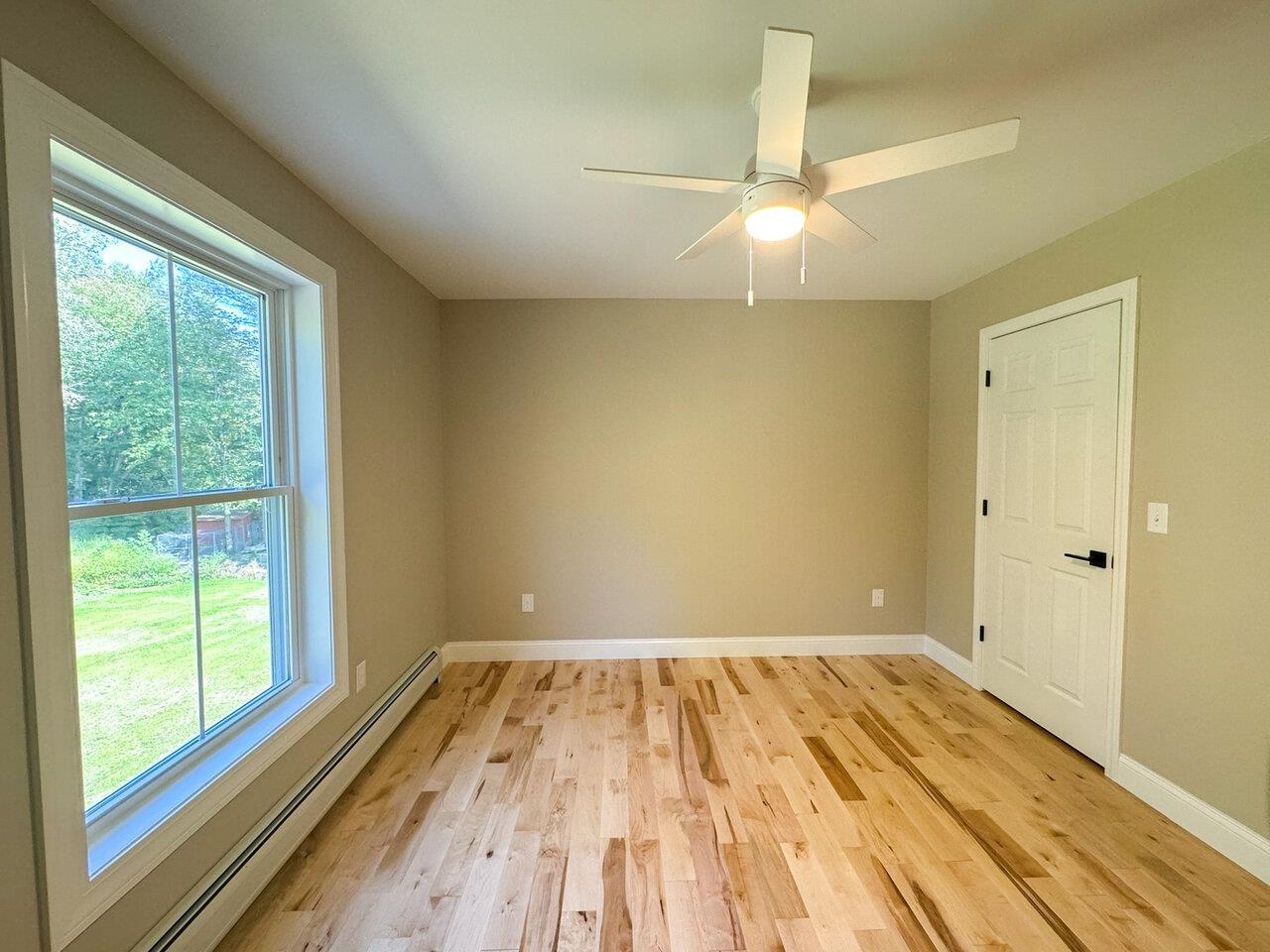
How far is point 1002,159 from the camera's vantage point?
1.58 meters

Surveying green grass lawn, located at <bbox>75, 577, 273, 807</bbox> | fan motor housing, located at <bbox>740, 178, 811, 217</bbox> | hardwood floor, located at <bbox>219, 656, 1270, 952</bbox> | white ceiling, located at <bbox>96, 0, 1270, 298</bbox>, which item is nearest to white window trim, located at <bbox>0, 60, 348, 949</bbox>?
green grass lawn, located at <bbox>75, 577, 273, 807</bbox>

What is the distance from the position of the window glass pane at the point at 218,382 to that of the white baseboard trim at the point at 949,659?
3803 mm

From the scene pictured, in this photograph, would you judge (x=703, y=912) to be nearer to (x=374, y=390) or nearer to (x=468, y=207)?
(x=374, y=390)

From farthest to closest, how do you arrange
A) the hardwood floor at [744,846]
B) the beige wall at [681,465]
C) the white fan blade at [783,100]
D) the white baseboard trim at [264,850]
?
the beige wall at [681,465] → the hardwood floor at [744,846] → the white baseboard trim at [264,850] → the white fan blade at [783,100]

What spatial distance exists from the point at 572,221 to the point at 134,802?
2.39 m

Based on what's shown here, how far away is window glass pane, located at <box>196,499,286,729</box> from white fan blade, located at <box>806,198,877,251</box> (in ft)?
6.98

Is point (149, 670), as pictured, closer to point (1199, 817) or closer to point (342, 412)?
point (342, 412)

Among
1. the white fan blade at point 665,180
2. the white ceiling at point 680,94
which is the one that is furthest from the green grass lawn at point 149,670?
the white fan blade at point 665,180

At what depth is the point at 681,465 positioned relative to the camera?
10.2 ft

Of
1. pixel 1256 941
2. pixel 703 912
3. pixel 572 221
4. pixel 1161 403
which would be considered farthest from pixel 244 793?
pixel 1161 403

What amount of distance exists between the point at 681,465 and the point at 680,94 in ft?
6.83

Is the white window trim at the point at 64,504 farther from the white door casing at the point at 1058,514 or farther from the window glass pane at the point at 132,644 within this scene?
the white door casing at the point at 1058,514

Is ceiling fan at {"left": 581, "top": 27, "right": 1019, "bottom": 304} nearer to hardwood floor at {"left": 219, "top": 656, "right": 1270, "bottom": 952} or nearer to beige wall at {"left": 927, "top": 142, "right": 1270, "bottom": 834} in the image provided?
beige wall at {"left": 927, "top": 142, "right": 1270, "bottom": 834}

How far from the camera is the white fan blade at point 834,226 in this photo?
1.38 m
